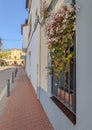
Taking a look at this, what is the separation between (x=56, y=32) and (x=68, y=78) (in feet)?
3.40

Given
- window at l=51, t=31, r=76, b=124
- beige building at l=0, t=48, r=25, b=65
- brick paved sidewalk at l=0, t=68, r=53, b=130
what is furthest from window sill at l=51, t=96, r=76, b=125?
beige building at l=0, t=48, r=25, b=65

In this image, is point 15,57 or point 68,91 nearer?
point 68,91

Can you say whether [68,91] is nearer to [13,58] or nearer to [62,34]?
[62,34]

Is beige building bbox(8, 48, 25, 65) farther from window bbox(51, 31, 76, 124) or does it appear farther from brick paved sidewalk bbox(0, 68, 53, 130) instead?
window bbox(51, 31, 76, 124)

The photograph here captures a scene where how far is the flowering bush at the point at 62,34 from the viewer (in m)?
4.40

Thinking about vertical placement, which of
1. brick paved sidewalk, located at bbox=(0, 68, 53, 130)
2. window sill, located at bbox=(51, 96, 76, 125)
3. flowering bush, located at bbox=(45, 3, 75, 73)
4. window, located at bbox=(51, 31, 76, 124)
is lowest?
brick paved sidewalk, located at bbox=(0, 68, 53, 130)

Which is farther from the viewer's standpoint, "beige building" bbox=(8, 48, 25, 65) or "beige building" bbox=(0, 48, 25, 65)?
"beige building" bbox=(8, 48, 25, 65)

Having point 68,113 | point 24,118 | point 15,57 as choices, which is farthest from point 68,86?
point 15,57

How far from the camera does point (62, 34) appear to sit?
470cm

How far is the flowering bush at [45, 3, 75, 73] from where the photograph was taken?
440 cm

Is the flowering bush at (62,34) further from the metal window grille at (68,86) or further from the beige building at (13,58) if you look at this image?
the beige building at (13,58)

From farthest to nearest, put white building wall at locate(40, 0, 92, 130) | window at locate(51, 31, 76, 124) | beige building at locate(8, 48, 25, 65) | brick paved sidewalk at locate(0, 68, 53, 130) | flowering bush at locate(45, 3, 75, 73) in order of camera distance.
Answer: beige building at locate(8, 48, 25, 65) → brick paved sidewalk at locate(0, 68, 53, 130) → window at locate(51, 31, 76, 124) → flowering bush at locate(45, 3, 75, 73) → white building wall at locate(40, 0, 92, 130)
